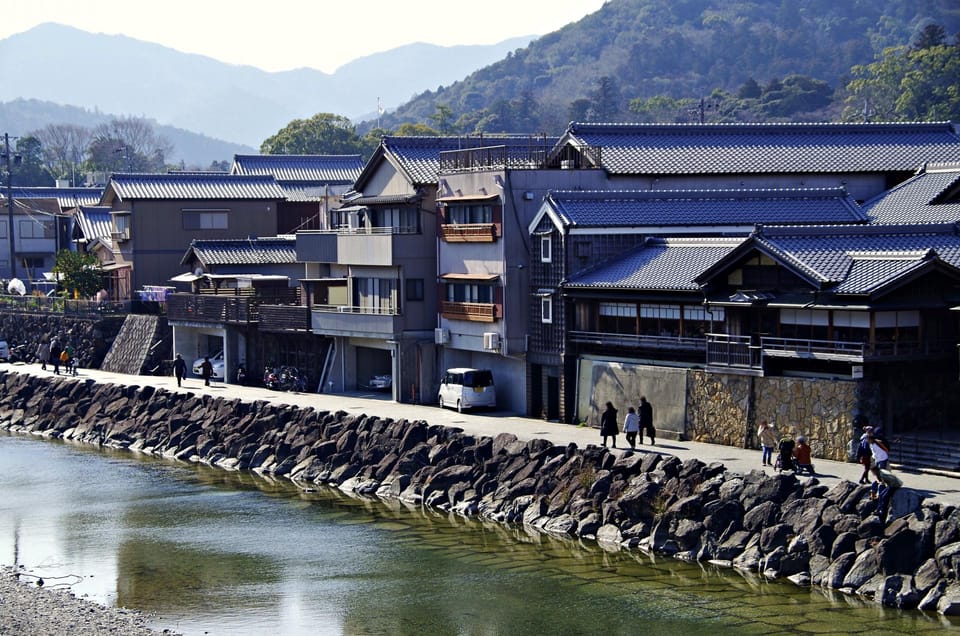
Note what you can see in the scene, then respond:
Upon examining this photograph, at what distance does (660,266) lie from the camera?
39.7 m

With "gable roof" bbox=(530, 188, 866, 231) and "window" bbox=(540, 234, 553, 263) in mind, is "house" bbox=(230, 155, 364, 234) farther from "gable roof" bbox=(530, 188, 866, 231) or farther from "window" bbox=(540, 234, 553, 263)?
"gable roof" bbox=(530, 188, 866, 231)

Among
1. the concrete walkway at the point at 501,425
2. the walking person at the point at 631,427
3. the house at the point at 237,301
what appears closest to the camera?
the concrete walkway at the point at 501,425

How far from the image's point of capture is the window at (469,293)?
45.6 m

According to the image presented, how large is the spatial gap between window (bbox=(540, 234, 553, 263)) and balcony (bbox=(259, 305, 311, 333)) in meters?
13.7

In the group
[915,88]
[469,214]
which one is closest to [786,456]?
[469,214]

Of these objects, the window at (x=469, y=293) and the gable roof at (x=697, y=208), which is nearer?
the gable roof at (x=697, y=208)

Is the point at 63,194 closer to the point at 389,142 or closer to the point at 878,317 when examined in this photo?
the point at 389,142

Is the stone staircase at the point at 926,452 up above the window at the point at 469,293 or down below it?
below

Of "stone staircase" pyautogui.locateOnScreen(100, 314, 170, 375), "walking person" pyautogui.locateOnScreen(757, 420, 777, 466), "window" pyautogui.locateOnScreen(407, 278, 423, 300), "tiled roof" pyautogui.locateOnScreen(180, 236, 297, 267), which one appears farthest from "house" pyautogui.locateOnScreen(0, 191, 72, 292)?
"walking person" pyautogui.locateOnScreen(757, 420, 777, 466)

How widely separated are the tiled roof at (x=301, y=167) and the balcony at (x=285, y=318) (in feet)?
73.4

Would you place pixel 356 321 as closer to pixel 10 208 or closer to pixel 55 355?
pixel 55 355

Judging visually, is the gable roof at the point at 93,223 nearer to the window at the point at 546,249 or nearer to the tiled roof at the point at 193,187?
the tiled roof at the point at 193,187

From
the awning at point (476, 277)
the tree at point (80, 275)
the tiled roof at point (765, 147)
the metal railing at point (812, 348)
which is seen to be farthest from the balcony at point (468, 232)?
the tree at point (80, 275)

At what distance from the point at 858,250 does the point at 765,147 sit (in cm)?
1499
